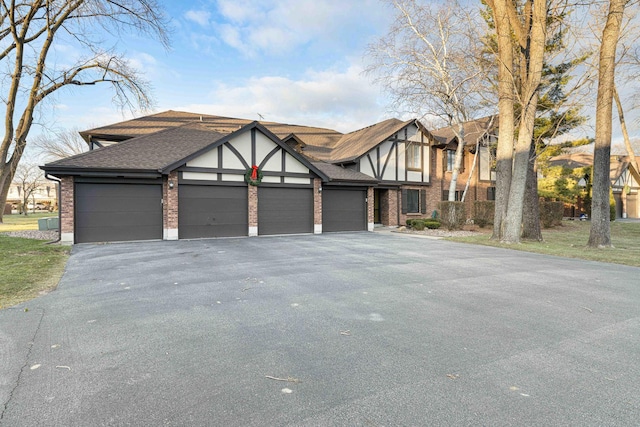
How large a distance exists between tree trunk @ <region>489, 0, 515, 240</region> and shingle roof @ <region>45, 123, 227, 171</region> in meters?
11.3

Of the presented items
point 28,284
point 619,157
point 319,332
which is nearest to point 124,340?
point 319,332

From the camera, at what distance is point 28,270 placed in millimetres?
6625

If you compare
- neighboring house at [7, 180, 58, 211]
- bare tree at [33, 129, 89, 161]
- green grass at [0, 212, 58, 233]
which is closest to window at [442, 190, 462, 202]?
green grass at [0, 212, 58, 233]

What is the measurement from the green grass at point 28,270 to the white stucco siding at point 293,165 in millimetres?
8428

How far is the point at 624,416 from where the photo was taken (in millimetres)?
2127

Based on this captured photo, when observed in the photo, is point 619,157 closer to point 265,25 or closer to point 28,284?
point 265,25

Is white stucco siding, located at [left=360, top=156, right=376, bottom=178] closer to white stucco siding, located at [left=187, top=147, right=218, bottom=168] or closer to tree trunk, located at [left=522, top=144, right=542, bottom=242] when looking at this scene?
tree trunk, located at [left=522, top=144, right=542, bottom=242]

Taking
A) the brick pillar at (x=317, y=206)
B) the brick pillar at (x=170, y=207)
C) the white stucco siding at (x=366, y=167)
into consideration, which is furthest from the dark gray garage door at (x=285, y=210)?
the white stucco siding at (x=366, y=167)

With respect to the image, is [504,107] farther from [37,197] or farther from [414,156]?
[37,197]

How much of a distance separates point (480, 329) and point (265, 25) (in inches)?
517

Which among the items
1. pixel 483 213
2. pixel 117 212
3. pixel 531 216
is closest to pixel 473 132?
pixel 483 213

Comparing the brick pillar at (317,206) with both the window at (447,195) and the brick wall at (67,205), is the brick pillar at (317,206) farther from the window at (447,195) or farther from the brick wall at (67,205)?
the window at (447,195)

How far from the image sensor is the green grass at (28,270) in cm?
502

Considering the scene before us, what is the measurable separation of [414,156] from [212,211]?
13.5 metres
